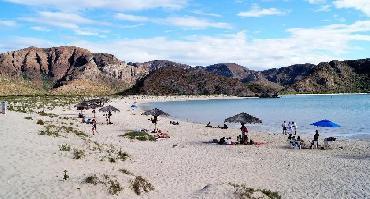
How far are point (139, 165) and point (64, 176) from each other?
20.0ft

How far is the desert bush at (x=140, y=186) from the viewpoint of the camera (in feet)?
43.6

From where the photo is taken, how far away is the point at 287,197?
1436cm

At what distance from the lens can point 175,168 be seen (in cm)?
1867

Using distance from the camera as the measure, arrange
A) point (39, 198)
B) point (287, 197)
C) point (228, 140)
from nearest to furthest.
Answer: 1. point (39, 198)
2. point (287, 197)
3. point (228, 140)

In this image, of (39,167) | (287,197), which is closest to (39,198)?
(39,167)

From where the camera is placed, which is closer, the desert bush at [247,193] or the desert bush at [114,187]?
the desert bush at [114,187]

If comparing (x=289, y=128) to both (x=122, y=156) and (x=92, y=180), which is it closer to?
(x=122, y=156)

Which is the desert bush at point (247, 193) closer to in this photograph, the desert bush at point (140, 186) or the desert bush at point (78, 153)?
the desert bush at point (140, 186)

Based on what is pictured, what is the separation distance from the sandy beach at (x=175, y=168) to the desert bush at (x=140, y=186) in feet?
0.46

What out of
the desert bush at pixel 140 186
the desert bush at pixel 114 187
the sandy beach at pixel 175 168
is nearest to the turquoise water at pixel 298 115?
the sandy beach at pixel 175 168

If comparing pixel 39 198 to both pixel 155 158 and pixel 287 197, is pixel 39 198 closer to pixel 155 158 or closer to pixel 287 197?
pixel 287 197

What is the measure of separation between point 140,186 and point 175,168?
5142mm

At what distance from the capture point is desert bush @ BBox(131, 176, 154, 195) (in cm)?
1328

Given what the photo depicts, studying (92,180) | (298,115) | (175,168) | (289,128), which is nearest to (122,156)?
(175,168)
